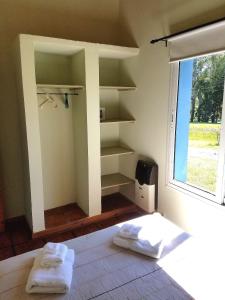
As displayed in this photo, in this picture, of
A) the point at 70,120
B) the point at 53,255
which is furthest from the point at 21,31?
the point at 53,255

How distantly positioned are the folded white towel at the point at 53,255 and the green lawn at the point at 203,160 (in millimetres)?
1514

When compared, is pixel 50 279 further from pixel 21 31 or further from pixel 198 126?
pixel 21 31

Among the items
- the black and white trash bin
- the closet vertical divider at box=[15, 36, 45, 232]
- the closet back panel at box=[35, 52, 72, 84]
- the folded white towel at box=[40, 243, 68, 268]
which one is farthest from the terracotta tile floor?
the closet back panel at box=[35, 52, 72, 84]

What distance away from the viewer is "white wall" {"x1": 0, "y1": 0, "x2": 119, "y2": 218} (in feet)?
8.68

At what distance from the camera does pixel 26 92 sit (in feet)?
7.69

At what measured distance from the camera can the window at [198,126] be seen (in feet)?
7.15

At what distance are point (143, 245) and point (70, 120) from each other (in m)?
1.92

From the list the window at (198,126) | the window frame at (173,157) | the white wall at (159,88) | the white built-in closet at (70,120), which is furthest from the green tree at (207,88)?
the white built-in closet at (70,120)

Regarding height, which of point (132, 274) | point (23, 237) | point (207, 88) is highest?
point (207, 88)

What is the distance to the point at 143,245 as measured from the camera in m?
1.72

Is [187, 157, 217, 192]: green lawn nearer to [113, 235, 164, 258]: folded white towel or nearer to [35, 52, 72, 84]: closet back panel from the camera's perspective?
[113, 235, 164, 258]: folded white towel

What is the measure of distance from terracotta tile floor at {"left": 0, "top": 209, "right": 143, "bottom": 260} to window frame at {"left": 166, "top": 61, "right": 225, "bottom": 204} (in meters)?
0.89

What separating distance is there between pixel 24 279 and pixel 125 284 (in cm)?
63

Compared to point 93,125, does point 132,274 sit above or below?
below
